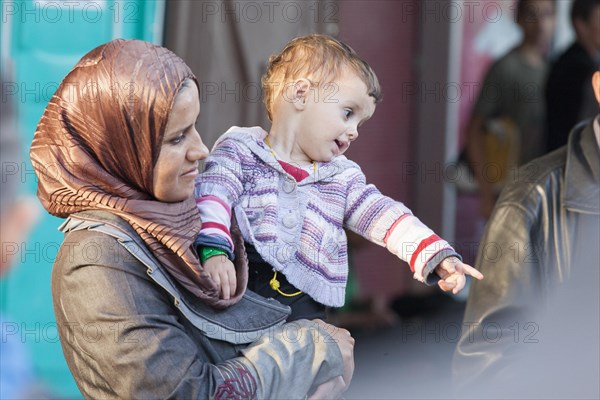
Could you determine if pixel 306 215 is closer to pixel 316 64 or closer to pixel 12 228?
pixel 316 64

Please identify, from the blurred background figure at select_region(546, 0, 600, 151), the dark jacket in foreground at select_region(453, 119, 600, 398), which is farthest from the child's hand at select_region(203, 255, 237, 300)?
the blurred background figure at select_region(546, 0, 600, 151)

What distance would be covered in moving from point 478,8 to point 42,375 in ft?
12.3

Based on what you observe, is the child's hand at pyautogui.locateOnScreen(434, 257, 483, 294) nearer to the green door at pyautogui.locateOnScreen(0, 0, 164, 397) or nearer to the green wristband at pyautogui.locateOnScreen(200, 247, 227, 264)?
the green wristband at pyautogui.locateOnScreen(200, 247, 227, 264)

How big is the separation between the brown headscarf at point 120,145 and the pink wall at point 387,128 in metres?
3.89

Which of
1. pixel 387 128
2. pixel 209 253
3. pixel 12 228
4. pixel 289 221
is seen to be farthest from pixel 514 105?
pixel 209 253

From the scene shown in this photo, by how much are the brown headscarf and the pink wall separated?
3.89m

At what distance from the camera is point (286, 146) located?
2678 millimetres

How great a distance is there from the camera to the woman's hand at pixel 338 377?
245cm

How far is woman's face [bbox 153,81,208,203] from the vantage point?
7.59ft

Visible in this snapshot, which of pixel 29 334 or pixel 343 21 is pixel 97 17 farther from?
pixel 343 21

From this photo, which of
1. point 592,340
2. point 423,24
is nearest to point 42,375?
point 592,340

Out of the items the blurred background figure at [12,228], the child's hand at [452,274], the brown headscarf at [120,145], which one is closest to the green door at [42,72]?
the blurred background figure at [12,228]

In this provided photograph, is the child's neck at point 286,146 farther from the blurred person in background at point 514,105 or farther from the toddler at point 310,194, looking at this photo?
the blurred person in background at point 514,105

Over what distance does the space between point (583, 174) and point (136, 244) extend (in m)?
1.79
